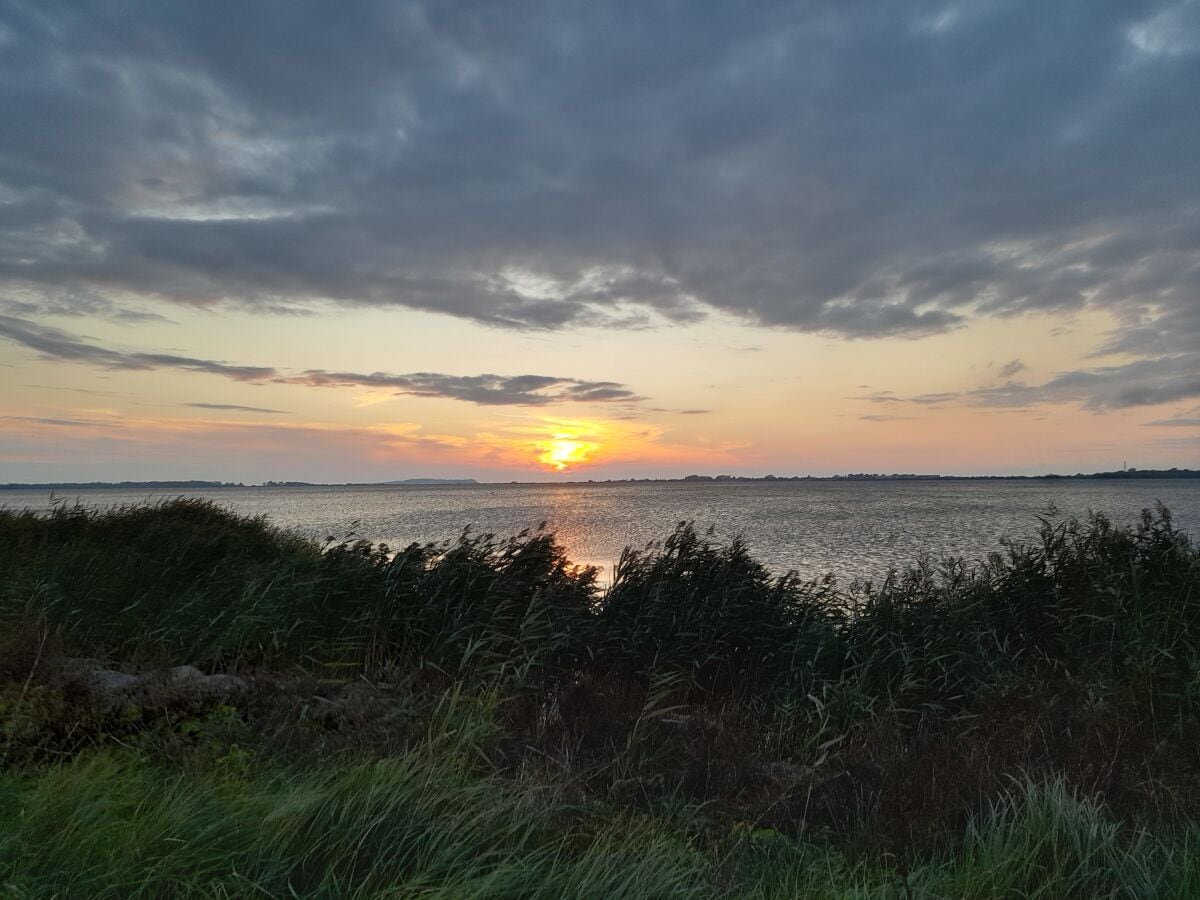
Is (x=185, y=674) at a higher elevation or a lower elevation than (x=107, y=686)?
lower

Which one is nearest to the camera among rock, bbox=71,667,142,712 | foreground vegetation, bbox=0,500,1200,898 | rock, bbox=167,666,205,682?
foreground vegetation, bbox=0,500,1200,898

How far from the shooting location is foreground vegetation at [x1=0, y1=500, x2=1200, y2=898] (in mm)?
4656

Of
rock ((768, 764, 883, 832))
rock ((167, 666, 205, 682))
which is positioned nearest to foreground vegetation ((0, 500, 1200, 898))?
rock ((768, 764, 883, 832))

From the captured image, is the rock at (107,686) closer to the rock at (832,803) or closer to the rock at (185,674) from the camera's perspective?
the rock at (185,674)

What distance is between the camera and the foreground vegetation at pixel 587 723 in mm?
4656

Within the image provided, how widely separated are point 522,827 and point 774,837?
2.18 m

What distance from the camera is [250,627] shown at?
1041cm

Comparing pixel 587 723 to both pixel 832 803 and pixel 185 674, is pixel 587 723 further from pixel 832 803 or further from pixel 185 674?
pixel 185 674

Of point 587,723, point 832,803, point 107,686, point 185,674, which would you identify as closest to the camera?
point 832,803

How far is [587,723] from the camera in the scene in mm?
9000

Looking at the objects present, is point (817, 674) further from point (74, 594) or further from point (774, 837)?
point (74, 594)

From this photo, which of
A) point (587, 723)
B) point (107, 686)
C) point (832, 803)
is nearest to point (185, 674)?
point (107, 686)

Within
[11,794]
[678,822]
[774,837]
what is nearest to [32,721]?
[11,794]

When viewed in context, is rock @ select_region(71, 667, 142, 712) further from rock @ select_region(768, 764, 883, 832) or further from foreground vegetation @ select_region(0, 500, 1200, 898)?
rock @ select_region(768, 764, 883, 832)
